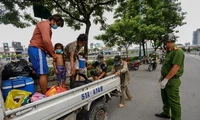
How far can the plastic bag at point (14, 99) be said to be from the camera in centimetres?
139

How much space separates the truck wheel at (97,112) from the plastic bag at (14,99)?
107cm

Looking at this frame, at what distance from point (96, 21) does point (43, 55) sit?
5597 mm

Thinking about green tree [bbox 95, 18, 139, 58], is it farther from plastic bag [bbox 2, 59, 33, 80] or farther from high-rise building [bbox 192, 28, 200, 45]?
high-rise building [bbox 192, 28, 200, 45]

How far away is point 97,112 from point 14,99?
4.39 feet

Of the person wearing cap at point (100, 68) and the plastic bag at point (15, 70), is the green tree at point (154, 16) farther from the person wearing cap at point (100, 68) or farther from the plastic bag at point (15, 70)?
the plastic bag at point (15, 70)

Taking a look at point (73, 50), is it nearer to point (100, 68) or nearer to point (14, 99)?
point (100, 68)

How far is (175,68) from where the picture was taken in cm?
207

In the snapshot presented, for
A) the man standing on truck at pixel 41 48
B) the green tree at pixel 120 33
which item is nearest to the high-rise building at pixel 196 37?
the green tree at pixel 120 33

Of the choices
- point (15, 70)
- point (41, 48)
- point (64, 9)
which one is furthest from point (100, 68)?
point (64, 9)

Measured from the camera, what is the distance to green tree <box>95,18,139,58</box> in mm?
9109

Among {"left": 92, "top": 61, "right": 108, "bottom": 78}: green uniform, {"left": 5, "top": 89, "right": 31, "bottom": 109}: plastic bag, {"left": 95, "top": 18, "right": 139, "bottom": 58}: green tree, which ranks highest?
{"left": 95, "top": 18, "right": 139, "bottom": 58}: green tree

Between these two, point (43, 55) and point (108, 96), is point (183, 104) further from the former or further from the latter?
point (43, 55)

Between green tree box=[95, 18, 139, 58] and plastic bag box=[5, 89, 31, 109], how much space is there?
781 centimetres

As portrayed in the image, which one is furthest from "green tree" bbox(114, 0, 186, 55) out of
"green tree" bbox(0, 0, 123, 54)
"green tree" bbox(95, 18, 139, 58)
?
"green tree" bbox(0, 0, 123, 54)
